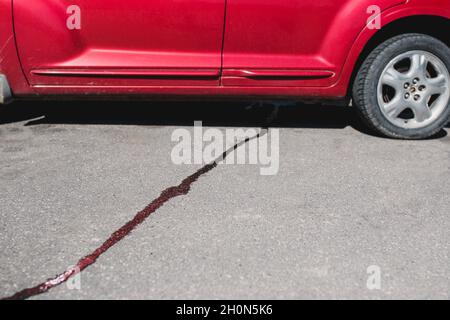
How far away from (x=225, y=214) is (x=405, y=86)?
1749mm

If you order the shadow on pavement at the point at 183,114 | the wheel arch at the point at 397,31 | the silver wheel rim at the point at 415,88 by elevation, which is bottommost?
the shadow on pavement at the point at 183,114

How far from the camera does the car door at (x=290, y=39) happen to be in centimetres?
330

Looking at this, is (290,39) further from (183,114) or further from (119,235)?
(119,235)

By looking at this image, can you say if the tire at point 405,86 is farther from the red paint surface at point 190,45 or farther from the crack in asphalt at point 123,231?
the crack in asphalt at point 123,231

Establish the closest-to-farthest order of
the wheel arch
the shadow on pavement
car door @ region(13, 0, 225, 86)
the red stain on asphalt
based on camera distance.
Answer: the red stain on asphalt
car door @ region(13, 0, 225, 86)
the wheel arch
the shadow on pavement

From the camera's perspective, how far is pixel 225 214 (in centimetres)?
250

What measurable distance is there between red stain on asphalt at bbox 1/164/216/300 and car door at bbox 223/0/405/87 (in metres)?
0.75

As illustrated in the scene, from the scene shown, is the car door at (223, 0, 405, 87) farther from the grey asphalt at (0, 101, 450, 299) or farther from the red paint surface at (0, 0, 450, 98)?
the grey asphalt at (0, 101, 450, 299)

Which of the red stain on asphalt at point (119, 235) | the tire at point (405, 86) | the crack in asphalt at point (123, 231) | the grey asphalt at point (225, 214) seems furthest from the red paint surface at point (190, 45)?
the red stain on asphalt at point (119, 235)

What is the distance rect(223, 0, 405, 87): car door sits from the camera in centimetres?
330

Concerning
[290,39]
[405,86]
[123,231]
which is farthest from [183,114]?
[123,231]

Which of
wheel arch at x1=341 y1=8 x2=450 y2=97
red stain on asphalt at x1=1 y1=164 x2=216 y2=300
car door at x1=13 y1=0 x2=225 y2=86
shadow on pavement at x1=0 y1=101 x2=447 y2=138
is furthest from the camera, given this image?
shadow on pavement at x1=0 y1=101 x2=447 y2=138

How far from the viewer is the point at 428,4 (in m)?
3.38

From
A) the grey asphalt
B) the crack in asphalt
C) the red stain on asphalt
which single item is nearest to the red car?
the grey asphalt
